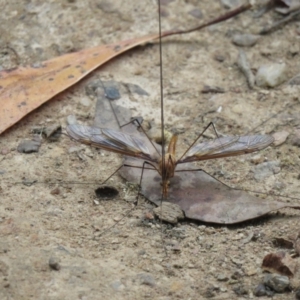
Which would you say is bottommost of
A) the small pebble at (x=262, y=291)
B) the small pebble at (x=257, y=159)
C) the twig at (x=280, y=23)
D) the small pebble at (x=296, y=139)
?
the small pebble at (x=257, y=159)

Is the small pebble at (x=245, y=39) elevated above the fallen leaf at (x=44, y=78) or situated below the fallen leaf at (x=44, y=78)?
below

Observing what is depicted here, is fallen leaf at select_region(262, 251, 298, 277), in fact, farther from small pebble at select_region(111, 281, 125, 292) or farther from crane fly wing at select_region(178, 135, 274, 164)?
crane fly wing at select_region(178, 135, 274, 164)

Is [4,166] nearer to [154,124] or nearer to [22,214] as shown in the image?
[22,214]

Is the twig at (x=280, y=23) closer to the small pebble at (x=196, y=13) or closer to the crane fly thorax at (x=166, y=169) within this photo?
the small pebble at (x=196, y=13)

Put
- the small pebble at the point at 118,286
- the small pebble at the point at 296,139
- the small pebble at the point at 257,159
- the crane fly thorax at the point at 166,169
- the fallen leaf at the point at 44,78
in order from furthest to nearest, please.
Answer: the fallen leaf at the point at 44,78 → the small pebble at the point at 296,139 → the small pebble at the point at 257,159 → the crane fly thorax at the point at 166,169 → the small pebble at the point at 118,286

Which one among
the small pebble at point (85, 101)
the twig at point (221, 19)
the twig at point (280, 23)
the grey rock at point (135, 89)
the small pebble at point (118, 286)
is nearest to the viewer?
the small pebble at point (118, 286)

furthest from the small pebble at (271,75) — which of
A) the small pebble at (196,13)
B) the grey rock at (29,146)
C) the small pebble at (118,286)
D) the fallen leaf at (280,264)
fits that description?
the small pebble at (118,286)

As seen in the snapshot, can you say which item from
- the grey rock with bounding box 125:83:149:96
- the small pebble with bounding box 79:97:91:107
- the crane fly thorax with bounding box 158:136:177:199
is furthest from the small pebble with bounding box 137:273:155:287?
the grey rock with bounding box 125:83:149:96

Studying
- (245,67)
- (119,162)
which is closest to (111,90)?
(119,162)
